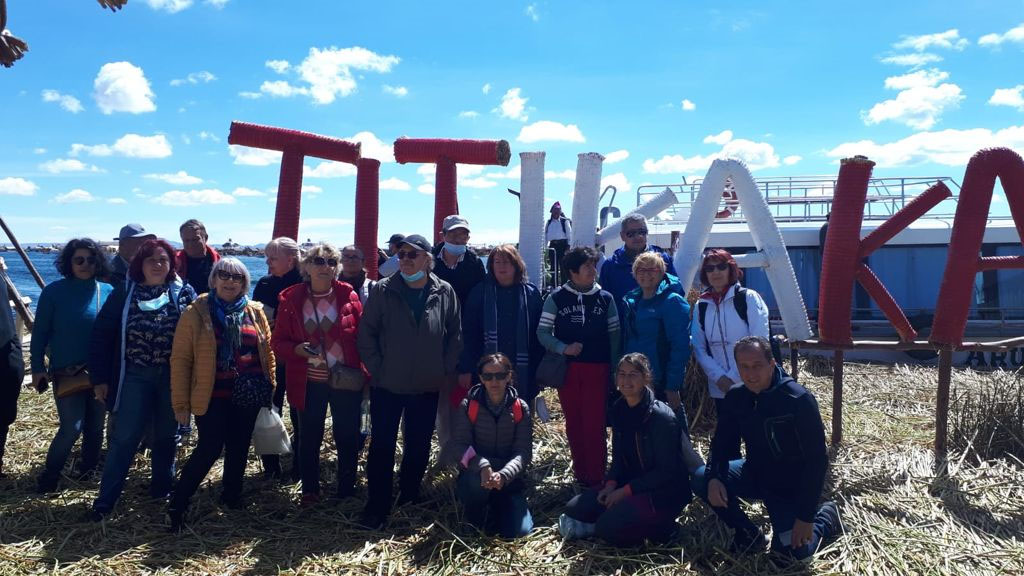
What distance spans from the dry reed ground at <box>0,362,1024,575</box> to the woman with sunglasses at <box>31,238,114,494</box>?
42cm

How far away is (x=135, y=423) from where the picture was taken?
446 centimetres

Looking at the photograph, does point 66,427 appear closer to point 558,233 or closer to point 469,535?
point 469,535

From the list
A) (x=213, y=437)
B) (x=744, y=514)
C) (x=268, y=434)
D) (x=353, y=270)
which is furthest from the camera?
(x=353, y=270)

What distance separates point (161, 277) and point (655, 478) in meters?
3.41

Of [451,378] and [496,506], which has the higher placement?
[451,378]

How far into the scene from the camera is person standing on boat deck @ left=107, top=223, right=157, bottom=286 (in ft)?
17.5

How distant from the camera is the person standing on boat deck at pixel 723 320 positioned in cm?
468

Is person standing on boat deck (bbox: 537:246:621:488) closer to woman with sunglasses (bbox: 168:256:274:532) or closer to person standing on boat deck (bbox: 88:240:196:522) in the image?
woman with sunglasses (bbox: 168:256:274:532)

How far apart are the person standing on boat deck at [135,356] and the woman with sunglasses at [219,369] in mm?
283

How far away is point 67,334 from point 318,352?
78.7 inches

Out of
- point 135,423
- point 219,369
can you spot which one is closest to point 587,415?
point 219,369

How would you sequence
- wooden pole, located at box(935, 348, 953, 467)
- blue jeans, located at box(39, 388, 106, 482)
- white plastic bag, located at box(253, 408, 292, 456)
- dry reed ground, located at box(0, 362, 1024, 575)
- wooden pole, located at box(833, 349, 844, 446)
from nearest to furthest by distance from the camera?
dry reed ground, located at box(0, 362, 1024, 575)
white plastic bag, located at box(253, 408, 292, 456)
blue jeans, located at box(39, 388, 106, 482)
wooden pole, located at box(935, 348, 953, 467)
wooden pole, located at box(833, 349, 844, 446)

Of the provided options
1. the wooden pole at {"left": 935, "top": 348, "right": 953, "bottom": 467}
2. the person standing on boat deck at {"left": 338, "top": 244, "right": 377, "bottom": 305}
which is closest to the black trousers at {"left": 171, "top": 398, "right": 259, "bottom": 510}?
the person standing on boat deck at {"left": 338, "top": 244, "right": 377, "bottom": 305}

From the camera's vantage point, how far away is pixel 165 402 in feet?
14.8
